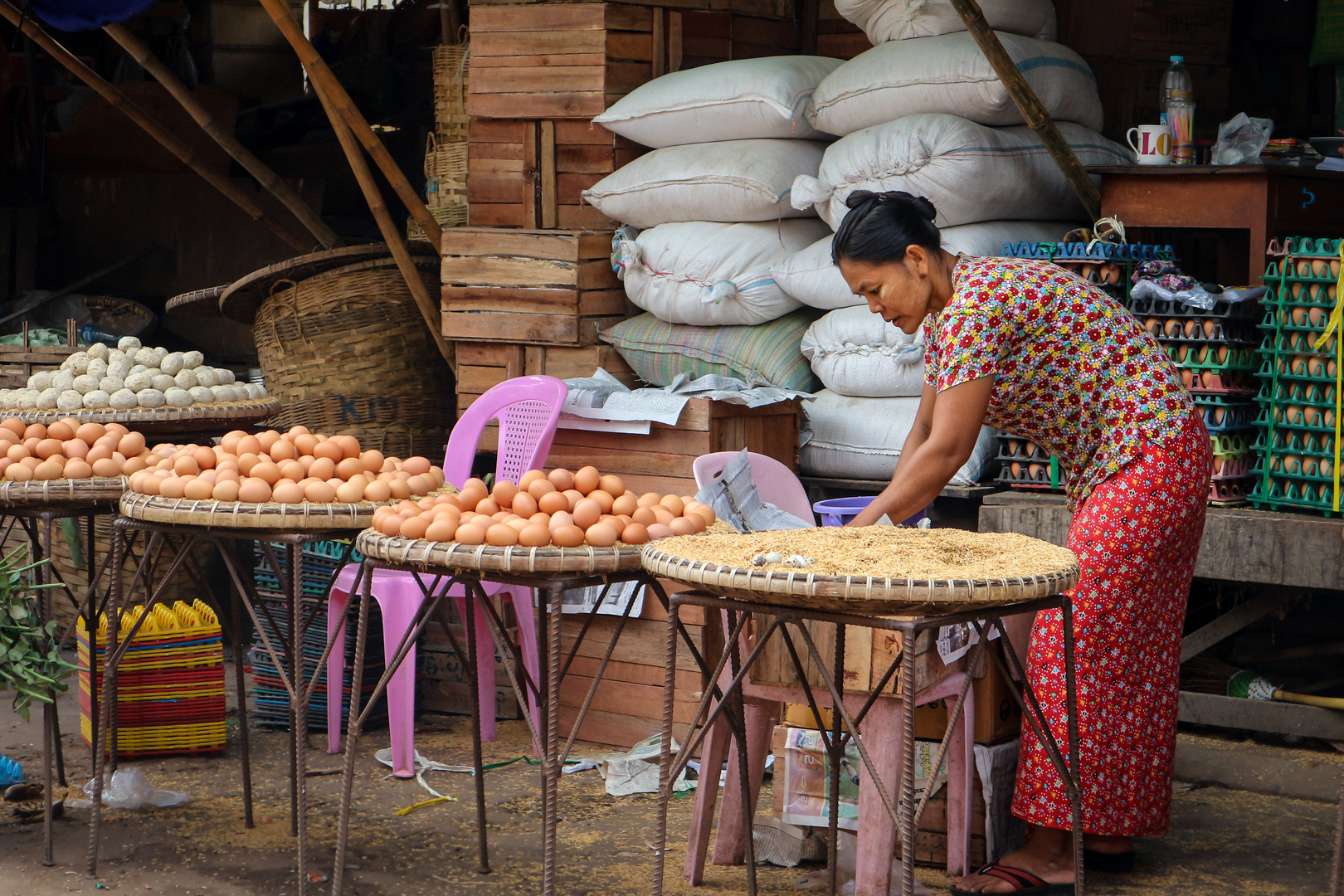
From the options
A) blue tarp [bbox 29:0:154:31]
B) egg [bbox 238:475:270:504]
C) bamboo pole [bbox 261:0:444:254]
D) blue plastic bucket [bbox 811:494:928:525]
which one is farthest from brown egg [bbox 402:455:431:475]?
blue tarp [bbox 29:0:154:31]

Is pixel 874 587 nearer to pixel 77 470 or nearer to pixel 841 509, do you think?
pixel 841 509

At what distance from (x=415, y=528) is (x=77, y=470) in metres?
1.23

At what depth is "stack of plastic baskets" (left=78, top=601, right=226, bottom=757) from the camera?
14.8 feet

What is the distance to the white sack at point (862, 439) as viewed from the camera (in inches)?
179

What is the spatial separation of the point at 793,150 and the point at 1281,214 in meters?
1.64

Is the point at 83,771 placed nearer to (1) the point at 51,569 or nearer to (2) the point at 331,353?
(1) the point at 51,569

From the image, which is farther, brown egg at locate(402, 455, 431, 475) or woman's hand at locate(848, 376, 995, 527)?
brown egg at locate(402, 455, 431, 475)

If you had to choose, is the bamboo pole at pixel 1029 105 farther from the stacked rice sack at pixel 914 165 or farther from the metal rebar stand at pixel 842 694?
the metal rebar stand at pixel 842 694

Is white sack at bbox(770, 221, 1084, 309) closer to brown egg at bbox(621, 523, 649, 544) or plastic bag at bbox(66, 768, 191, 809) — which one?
brown egg at bbox(621, 523, 649, 544)

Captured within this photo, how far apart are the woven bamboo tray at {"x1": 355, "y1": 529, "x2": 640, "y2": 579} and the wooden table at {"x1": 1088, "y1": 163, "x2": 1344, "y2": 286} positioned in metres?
2.31

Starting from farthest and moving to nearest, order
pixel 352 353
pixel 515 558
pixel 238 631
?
Result: pixel 352 353
pixel 238 631
pixel 515 558

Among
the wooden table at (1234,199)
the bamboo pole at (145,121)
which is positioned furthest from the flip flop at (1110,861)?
the bamboo pole at (145,121)

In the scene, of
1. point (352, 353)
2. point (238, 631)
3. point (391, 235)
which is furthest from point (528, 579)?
point (352, 353)

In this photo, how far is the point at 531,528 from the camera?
112 inches
